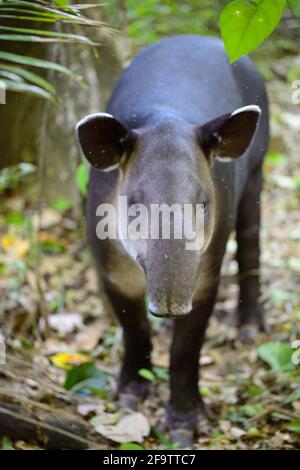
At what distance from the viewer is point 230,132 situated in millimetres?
3027

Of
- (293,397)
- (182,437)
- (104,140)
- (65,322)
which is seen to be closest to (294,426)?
(293,397)

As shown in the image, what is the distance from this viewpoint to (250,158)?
4.24 m

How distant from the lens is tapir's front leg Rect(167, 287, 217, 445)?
3.68 m

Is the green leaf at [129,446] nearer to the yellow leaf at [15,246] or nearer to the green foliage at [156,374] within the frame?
the green foliage at [156,374]

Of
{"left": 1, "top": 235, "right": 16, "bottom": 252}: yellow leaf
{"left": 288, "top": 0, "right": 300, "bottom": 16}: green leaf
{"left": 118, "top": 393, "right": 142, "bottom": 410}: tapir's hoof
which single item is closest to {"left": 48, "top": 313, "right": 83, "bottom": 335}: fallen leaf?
{"left": 1, "top": 235, "right": 16, "bottom": 252}: yellow leaf

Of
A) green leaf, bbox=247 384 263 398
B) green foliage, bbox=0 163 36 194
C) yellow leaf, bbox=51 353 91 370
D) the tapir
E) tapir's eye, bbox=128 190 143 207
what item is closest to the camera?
the tapir

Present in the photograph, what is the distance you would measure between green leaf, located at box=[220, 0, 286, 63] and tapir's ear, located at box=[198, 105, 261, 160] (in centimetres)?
51

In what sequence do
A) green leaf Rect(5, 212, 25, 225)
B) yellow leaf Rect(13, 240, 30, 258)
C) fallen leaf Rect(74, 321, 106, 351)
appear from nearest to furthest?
fallen leaf Rect(74, 321, 106, 351) < yellow leaf Rect(13, 240, 30, 258) < green leaf Rect(5, 212, 25, 225)

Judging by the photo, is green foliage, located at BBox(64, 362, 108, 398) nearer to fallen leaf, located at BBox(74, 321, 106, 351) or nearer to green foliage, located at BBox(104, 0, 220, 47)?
fallen leaf, located at BBox(74, 321, 106, 351)

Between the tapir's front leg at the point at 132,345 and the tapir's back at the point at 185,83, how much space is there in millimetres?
974

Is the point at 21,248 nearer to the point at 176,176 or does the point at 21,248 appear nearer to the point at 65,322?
the point at 65,322

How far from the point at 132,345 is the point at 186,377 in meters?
0.39
